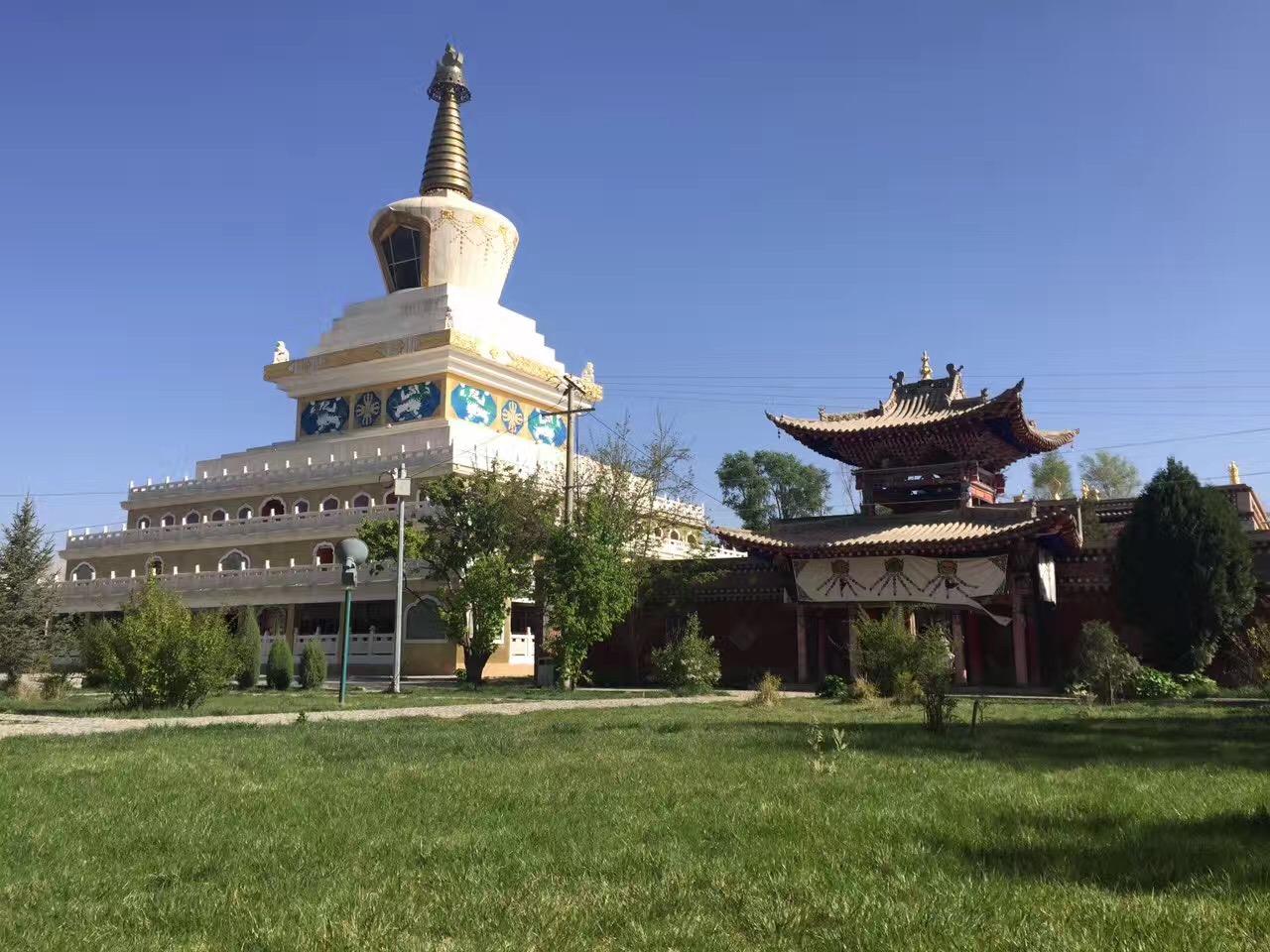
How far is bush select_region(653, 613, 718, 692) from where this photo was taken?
24828mm

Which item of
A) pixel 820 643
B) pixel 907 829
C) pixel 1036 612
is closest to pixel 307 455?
pixel 820 643

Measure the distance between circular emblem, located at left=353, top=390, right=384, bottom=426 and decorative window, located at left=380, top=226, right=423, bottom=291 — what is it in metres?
6.44

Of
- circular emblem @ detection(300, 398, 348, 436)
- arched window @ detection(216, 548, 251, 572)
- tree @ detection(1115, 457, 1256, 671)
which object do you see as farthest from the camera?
circular emblem @ detection(300, 398, 348, 436)

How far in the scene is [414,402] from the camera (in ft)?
146

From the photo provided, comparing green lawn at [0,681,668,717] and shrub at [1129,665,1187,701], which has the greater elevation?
shrub at [1129,665,1187,701]

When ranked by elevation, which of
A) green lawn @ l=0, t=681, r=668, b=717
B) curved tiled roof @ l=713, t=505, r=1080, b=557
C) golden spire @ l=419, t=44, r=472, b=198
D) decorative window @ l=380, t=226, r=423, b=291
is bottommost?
green lawn @ l=0, t=681, r=668, b=717

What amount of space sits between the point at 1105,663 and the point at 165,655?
17819 millimetres

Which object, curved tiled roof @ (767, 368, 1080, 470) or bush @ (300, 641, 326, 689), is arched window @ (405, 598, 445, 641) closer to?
bush @ (300, 641, 326, 689)

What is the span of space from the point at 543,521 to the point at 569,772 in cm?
2103

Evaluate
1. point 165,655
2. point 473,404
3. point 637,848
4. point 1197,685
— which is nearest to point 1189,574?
point 1197,685

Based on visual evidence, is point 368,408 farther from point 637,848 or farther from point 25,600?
point 637,848

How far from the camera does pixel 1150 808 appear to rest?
675 cm

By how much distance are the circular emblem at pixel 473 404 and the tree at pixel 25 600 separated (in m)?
17.5

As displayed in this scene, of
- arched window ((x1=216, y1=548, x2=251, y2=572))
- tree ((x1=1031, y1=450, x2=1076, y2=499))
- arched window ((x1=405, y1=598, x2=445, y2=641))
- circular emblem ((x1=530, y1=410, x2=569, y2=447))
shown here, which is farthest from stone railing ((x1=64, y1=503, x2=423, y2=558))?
tree ((x1=1031, y1=450, x2=1076, y2=499))
